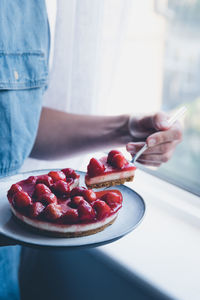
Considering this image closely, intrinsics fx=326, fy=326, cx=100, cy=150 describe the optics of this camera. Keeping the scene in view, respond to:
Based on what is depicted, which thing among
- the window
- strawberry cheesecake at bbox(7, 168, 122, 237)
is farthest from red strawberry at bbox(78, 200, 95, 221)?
the window

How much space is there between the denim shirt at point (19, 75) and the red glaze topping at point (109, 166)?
1.07 ft

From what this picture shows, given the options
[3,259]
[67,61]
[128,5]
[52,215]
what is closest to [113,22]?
[128,5]

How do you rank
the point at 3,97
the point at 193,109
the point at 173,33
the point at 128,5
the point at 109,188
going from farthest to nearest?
the point at 193,109 → the point at 173,33 → the point at 128,5 → the point at 3,97 → the point at 109,188

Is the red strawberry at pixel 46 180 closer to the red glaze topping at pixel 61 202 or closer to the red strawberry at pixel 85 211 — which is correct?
the red glaze topping at pixel 61 202

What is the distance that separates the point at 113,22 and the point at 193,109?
2.02 feet

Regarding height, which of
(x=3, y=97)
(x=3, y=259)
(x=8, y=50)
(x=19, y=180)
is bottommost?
(x=3, y=259)

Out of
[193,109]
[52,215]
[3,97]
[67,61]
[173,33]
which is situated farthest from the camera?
[193,109]

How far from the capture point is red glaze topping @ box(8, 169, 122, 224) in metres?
0.65

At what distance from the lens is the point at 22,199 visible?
669 millimetres

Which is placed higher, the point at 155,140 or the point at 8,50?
the point at 8,50

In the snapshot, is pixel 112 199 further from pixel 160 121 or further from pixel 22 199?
pixel 160 121

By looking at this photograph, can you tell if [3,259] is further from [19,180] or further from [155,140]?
[155,140]

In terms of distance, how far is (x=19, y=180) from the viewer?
0.81 m

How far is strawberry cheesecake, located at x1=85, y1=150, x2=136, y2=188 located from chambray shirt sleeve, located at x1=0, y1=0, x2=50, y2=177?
0.33m
